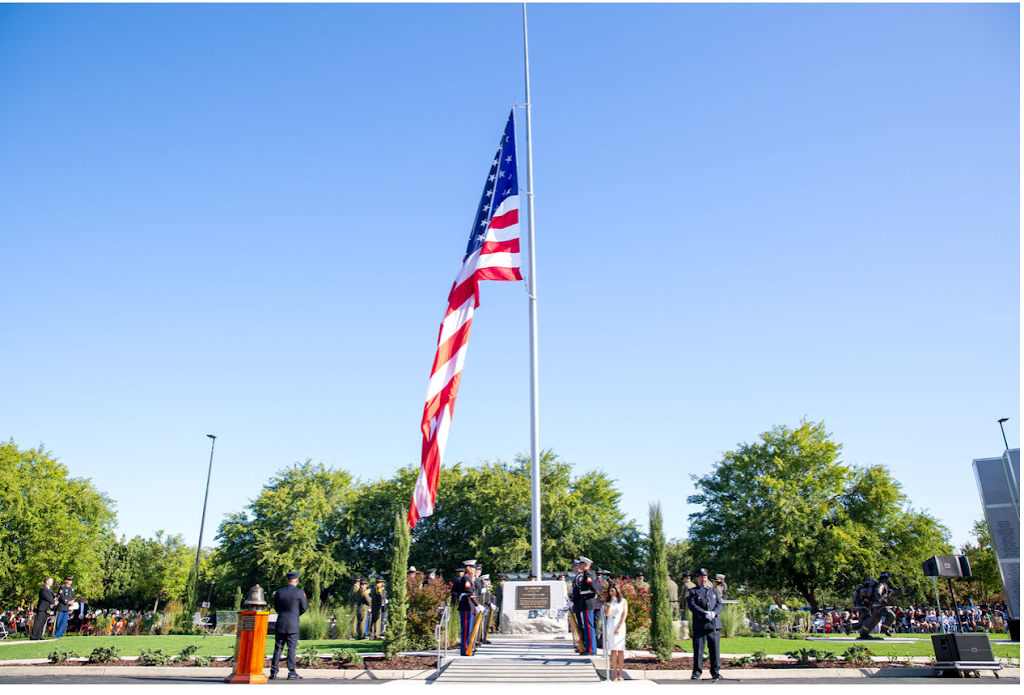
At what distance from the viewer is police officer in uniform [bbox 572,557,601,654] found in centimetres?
1375

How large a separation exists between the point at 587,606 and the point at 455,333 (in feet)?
22.9

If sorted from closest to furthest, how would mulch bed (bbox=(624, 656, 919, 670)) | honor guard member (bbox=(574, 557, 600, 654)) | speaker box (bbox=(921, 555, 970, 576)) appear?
mulch bed (bbox=(624, 656, 919, 670)) < honor guard member (bbox=(574, 557, 600, 654)) < speaker box (bbox=(921, 555, 970, 576))

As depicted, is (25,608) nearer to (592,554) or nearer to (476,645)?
(592,554)

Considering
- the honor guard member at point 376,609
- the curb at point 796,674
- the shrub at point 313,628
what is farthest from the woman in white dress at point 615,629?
the shrub at point 313,628

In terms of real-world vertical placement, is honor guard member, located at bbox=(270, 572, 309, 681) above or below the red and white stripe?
below

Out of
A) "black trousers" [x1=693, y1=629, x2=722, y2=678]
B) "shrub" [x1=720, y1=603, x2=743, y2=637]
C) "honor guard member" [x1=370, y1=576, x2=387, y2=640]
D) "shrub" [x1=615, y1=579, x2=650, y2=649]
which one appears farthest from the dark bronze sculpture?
"honor guard member" [x1=370, y1=576, x2=387, y2=640]

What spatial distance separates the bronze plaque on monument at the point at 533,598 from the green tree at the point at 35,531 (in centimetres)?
2599

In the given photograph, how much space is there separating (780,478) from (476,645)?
2924 centimetres

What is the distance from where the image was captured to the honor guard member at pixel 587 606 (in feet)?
45.1

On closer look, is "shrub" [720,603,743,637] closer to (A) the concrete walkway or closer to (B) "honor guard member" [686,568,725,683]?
(A) the concrete walkway

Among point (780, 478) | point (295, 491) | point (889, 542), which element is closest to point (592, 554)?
point (780, 478)

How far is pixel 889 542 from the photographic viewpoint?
3884 cm

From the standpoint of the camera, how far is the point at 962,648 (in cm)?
1259

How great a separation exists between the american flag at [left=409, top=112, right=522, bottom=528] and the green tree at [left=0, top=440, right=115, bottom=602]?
85.9 feet
